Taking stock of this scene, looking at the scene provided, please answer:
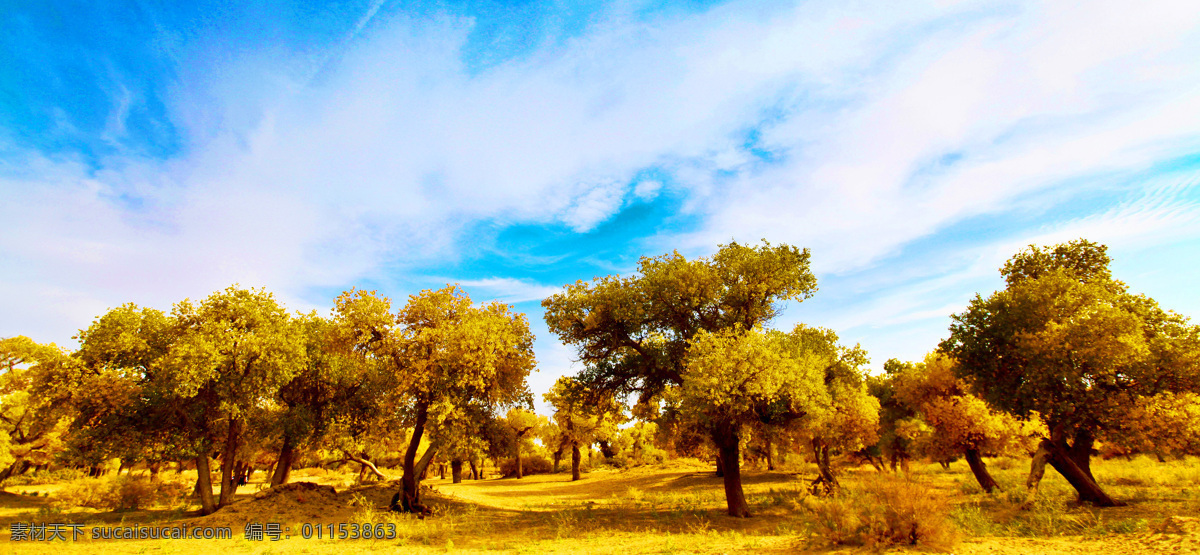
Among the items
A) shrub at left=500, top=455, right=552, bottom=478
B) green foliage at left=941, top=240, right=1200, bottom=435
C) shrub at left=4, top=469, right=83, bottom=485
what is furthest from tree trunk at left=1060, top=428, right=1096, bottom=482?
shrub at left=4, top=469, right=83, bottom=485

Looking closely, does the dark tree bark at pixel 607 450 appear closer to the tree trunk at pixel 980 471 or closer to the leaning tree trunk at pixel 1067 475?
the tree trunk at pixel 980 471

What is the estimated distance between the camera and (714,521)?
59.6ft

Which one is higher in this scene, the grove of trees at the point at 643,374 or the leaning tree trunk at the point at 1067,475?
the grove of trees at the point at 643,374

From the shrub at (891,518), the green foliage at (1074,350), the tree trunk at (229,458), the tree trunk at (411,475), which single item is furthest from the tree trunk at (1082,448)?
the tree trunk at (229,458)

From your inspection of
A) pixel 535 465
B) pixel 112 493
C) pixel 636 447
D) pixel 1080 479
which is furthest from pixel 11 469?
pixel 1080 479

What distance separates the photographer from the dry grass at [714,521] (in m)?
11.6

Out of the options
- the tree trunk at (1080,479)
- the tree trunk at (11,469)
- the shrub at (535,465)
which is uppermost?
the tree trunk at (11,469)

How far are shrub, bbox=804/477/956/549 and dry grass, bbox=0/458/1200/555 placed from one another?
0.03 meters

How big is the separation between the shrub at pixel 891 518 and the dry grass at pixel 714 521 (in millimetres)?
25

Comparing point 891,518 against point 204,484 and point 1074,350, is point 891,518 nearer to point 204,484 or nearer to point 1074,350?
point 1074,350

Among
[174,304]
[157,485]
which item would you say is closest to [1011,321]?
[174,304]

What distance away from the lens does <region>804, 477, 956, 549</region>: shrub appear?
11.2 metres

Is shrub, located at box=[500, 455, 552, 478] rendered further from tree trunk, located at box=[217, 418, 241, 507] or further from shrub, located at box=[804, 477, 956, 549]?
shrub, located at box=[804, 477, 956, 549]

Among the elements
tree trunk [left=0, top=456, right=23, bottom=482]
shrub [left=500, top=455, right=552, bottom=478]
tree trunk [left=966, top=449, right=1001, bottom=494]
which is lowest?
shrub [left=500, top=455, right=552, bottom=478]
